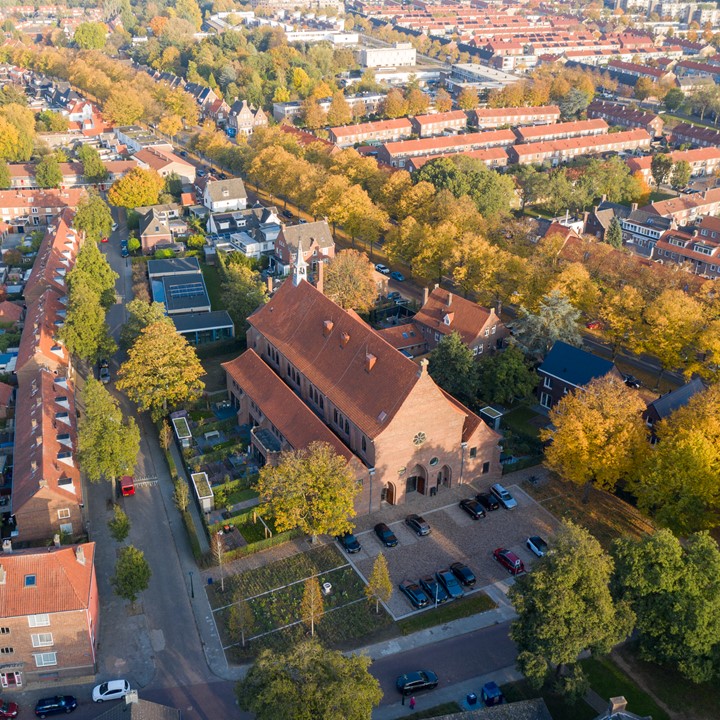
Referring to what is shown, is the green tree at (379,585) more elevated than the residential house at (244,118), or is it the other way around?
the residential house at (244,118)

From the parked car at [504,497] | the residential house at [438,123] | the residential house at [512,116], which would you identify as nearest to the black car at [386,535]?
the parked car at [504,497]

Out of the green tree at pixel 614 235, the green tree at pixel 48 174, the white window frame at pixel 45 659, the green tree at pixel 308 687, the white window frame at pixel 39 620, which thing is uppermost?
the green tree at pixel 48 174

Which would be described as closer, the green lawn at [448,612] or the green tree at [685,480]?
the green lawn at [448,612]

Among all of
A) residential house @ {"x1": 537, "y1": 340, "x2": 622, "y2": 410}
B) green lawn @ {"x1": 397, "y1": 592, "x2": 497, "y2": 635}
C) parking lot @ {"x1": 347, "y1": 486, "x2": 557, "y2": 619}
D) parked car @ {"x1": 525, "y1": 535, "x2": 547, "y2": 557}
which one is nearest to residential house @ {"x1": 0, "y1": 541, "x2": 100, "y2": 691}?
parking lot @ {"x1": 347, "y1": 486, "x2": 557, "y2": 619}

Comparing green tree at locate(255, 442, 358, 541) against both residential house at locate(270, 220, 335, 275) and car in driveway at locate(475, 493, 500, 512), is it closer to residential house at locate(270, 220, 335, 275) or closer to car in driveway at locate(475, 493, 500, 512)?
car in driveway at locate(475, 493, 500, 512)

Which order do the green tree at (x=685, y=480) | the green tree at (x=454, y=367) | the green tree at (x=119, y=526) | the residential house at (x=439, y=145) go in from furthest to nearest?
the residential house at (x=439, y=145), the green tree at (x=454, y=367), the green tree at (x=119, y=526), the green tree at (x=685, y=480)

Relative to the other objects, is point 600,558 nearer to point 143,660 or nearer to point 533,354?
point 143,660

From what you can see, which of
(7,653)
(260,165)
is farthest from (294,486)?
(260,165)

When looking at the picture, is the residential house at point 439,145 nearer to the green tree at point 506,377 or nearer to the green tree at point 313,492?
the green tree at point 506,377
